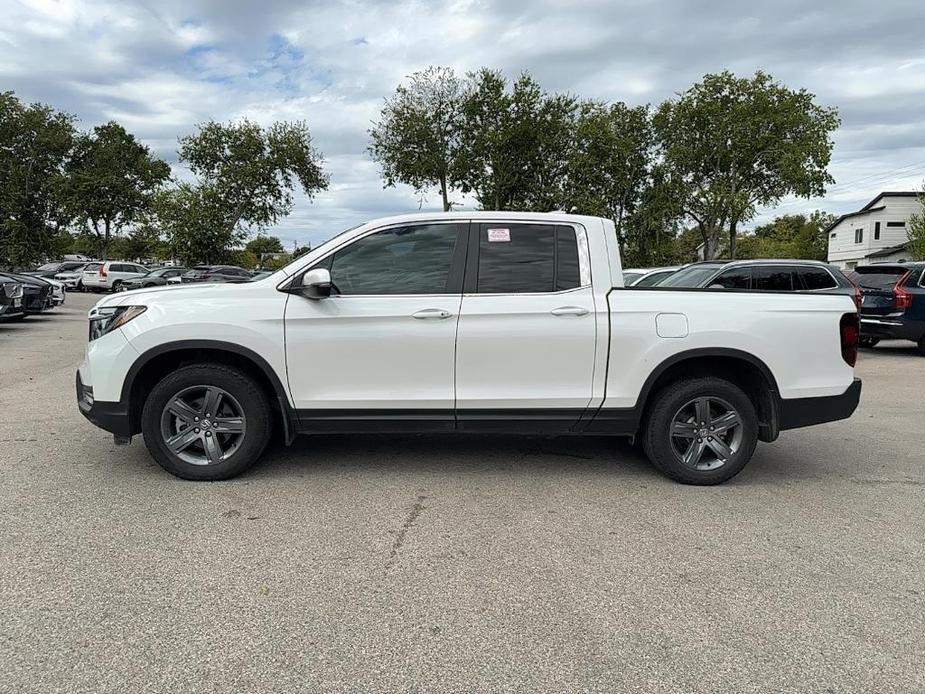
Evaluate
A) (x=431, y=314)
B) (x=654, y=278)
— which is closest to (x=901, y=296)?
(x=654, y=278)

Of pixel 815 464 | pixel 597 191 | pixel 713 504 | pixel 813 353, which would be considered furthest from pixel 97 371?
pixel 597 191

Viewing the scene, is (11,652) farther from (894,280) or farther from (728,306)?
→ (894,280)

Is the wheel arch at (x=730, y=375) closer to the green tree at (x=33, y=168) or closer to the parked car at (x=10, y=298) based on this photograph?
the parked car at (x=10, y=298)

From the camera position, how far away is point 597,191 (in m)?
33.7

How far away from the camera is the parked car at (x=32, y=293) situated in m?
15.2

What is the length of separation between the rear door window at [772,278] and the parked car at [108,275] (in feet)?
111

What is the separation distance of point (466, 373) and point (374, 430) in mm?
748

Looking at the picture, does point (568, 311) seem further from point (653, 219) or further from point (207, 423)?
point (653, 219)

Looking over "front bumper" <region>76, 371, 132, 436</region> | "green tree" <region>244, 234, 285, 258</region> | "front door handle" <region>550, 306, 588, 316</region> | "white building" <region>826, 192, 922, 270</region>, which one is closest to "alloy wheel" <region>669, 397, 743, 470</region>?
"front door handle" <region>550, 306, 588, 316</region>

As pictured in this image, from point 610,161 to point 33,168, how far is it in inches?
1646

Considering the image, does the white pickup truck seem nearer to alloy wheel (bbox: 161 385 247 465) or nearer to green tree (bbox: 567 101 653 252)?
alloy wheel (bbox: 161 385 247 465)

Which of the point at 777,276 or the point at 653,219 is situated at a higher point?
the point at 653,219

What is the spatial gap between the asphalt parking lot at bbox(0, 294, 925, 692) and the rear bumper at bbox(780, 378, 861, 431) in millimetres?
490

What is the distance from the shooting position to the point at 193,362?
467 centimetres
